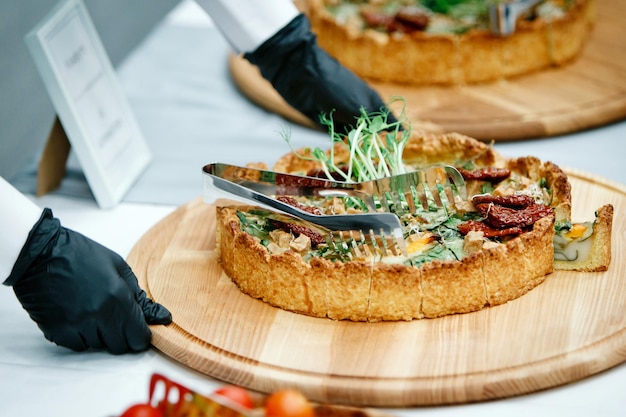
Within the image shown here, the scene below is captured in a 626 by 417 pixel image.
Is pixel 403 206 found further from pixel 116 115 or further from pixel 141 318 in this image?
pixel 116 115

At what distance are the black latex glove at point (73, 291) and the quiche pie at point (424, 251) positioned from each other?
1.16ft

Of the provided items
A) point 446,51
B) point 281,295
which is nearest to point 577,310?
point 281,295

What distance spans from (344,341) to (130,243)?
1.02 metres

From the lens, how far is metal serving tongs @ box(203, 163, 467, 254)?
7.64 ft

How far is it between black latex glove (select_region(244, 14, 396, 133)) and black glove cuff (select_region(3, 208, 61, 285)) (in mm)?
1182

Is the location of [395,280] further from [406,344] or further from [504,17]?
[504,17]

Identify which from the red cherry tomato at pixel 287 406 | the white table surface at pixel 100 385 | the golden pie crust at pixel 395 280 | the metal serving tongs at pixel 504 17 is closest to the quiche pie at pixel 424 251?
the golden pie crust at pixel 395 280

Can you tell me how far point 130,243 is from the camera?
117 inches

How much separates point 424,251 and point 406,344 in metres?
0.28

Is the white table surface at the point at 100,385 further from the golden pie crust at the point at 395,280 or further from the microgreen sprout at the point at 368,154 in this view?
the microgreen sprout at the point at 368,154

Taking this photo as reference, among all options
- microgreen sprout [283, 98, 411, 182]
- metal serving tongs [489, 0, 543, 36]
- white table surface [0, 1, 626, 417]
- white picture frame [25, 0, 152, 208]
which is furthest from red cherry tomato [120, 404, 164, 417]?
metal serving tongs [489, 0, 543, 36]

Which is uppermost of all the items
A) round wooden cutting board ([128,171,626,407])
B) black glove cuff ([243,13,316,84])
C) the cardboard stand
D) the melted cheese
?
black glove cuff ([243,13,316,84])

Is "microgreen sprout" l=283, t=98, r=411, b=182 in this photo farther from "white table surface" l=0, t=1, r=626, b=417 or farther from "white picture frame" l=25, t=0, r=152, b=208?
"white picture frame" l=25, t=0, r=152, b=208

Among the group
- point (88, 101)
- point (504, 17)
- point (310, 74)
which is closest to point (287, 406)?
point (310, 74)
